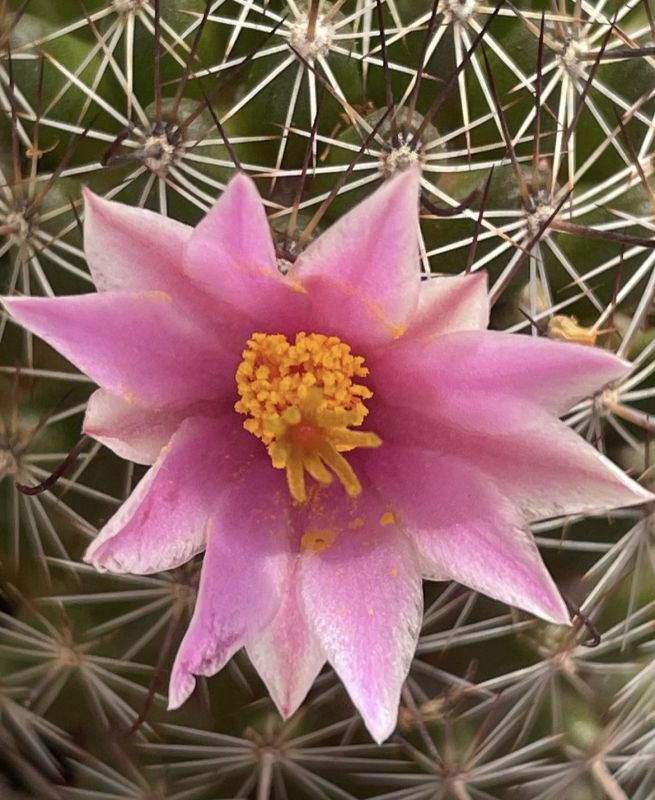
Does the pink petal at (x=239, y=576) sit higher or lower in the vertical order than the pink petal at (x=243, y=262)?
lower

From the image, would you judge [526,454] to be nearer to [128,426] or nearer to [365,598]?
[365,598]

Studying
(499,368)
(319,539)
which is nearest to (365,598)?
(319,539)

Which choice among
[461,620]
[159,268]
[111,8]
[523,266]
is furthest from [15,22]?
[461,620]

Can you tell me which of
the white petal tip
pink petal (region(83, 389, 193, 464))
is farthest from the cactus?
the white petal tip

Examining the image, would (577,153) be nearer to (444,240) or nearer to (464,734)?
(444,240)

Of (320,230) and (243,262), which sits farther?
(320,230)

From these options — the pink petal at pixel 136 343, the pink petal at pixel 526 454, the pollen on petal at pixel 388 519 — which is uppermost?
the pink petal at pixel 136 343

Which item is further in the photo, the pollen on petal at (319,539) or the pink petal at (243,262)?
the pollen on petal at (319,539)

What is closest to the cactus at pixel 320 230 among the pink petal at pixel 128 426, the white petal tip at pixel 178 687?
the pink petal at pixel 128 426

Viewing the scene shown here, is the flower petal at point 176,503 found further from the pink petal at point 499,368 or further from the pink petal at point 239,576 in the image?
the pink petal at point 499,368
